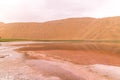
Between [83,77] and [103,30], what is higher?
[103,30]

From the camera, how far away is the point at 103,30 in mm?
176750

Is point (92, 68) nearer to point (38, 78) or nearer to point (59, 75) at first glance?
point (59, 75)

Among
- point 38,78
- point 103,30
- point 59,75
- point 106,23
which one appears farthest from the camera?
point 106,23

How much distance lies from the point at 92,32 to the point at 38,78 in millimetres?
170482

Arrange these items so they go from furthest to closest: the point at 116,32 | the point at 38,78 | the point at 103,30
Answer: the point at 103,30 → the point at 116,32 → the point at 38,78

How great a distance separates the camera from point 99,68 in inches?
754

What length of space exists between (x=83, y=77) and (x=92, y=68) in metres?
4.33

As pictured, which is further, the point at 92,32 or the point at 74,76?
the point at 92,32

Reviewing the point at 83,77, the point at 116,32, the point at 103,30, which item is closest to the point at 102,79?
the point at 83,77

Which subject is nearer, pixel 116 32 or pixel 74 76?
pixel 74 76

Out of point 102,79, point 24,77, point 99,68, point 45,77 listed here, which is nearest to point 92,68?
point 99,68

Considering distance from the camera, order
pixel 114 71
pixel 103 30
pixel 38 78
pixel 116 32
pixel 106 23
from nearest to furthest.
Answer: pixel 38 78, pixel 114 71, pixel 116 32, pixel 103 30, pixel 106 23

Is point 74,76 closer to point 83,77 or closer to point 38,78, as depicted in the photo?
point 83,77

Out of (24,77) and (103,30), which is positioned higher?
(103,30)
